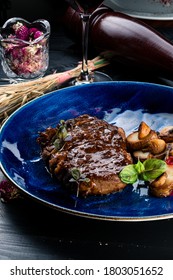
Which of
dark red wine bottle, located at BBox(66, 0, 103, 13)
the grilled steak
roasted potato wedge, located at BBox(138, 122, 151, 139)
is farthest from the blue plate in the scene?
dark red wine bottle, located at BBox(66, 0, 103, 13)

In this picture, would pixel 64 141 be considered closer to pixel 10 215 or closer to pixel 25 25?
pixel 10 215

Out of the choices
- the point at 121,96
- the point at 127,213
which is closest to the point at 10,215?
the point at 127,213

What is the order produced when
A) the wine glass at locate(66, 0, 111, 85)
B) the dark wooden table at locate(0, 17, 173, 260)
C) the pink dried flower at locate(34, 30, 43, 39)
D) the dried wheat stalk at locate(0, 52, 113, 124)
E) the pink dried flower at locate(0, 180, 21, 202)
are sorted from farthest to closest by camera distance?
the pink dried flower at locate(34, 30, 43, 39), the wine glass at locate(66, 0, 111, 85), the dried wheat stalk at locate(0, 52, 113, 124), the pink dried flower at locate(0, 180, 21, 202), the dark wooden table at locate(0, 17, 173, 260)

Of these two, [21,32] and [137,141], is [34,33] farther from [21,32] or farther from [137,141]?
[137,141]

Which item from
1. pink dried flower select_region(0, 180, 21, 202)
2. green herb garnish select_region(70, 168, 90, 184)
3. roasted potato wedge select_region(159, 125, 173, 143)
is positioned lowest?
pink dried flower select_region(0, 180, 21, 202)

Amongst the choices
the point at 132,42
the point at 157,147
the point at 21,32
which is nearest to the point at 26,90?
the point at 21,32

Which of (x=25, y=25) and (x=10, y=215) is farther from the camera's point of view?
(x=25, y=25)

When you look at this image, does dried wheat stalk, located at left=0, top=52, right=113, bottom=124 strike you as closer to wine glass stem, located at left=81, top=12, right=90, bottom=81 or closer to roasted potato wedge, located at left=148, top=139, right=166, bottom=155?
wine glass stem, located at left=81, top=12, right=90, bottom=81
